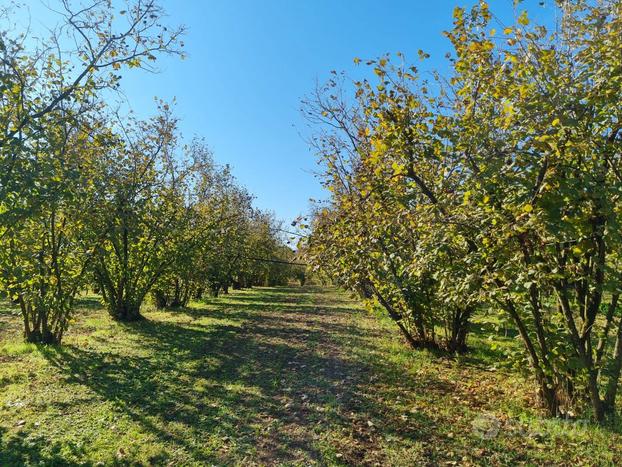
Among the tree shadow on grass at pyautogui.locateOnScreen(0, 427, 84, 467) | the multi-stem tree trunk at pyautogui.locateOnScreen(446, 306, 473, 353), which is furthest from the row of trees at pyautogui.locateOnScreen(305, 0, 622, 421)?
the tree shadow on grass at pyautogui.locateOnScreen(0, 427, 84, 467)

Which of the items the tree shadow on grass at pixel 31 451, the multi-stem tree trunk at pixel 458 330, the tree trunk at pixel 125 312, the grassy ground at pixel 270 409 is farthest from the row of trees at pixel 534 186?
the tree trunk at pixel 125 312

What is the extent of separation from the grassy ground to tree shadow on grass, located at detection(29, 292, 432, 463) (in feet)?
0.09

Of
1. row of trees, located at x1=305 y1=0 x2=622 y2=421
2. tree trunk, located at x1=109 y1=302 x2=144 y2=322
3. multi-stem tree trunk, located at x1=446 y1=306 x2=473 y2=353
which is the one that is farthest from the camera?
tree trunk, located at x1=109 y1=302 x2=144 y2=322

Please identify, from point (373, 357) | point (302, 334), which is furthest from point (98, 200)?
point (373, 357)

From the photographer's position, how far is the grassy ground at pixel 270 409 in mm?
4672

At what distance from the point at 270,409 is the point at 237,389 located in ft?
3.82

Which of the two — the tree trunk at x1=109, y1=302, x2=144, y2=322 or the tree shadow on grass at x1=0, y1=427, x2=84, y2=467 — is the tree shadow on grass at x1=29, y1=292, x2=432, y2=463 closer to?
the tree shadow on grass at x1=0, y1=427, x2=84, y2=467

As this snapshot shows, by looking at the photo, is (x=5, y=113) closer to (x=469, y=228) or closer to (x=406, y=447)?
(x=469, y=228)

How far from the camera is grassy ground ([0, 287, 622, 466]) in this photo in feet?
15.3

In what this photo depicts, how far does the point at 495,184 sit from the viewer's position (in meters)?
4.55

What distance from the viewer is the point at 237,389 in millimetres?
7066

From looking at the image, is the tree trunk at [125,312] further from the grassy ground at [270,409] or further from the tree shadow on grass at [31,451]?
the tree shadow on grass at [31,451]

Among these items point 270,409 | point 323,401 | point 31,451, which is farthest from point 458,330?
point 31,451

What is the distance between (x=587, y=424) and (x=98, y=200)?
11.0 m
